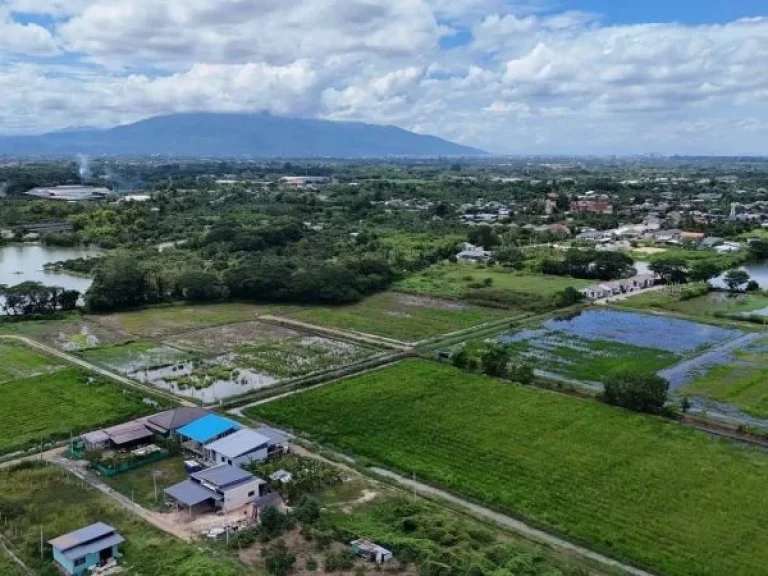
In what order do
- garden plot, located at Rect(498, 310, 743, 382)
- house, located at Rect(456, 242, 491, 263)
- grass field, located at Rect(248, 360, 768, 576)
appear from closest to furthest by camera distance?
1. grass field, located at Rect(248, 360, 768, 576)
2. garden plot, located at Rect(498, 310, 743, 382)
3. house, located at Rect(456, 242, 491, 263)

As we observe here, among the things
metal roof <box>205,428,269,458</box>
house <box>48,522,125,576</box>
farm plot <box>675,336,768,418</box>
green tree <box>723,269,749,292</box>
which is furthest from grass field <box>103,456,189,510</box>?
green tree <box>723,269,749,292</box>

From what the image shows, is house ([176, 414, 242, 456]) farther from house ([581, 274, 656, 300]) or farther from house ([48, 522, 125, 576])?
house ([581, 274, 656, 300])

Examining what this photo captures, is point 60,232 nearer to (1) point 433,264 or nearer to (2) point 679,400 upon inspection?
(1) point 433,264

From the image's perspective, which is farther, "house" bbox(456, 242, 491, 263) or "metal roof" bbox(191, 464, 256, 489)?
"house" bbox(456, 242, 491, 263)

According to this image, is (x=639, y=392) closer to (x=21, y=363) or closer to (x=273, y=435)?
(x=273, y=435)

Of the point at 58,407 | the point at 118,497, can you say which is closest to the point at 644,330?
the point at 118,497

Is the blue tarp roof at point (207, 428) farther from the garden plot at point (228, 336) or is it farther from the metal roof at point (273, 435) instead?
the garden plot at point (228, 336)
